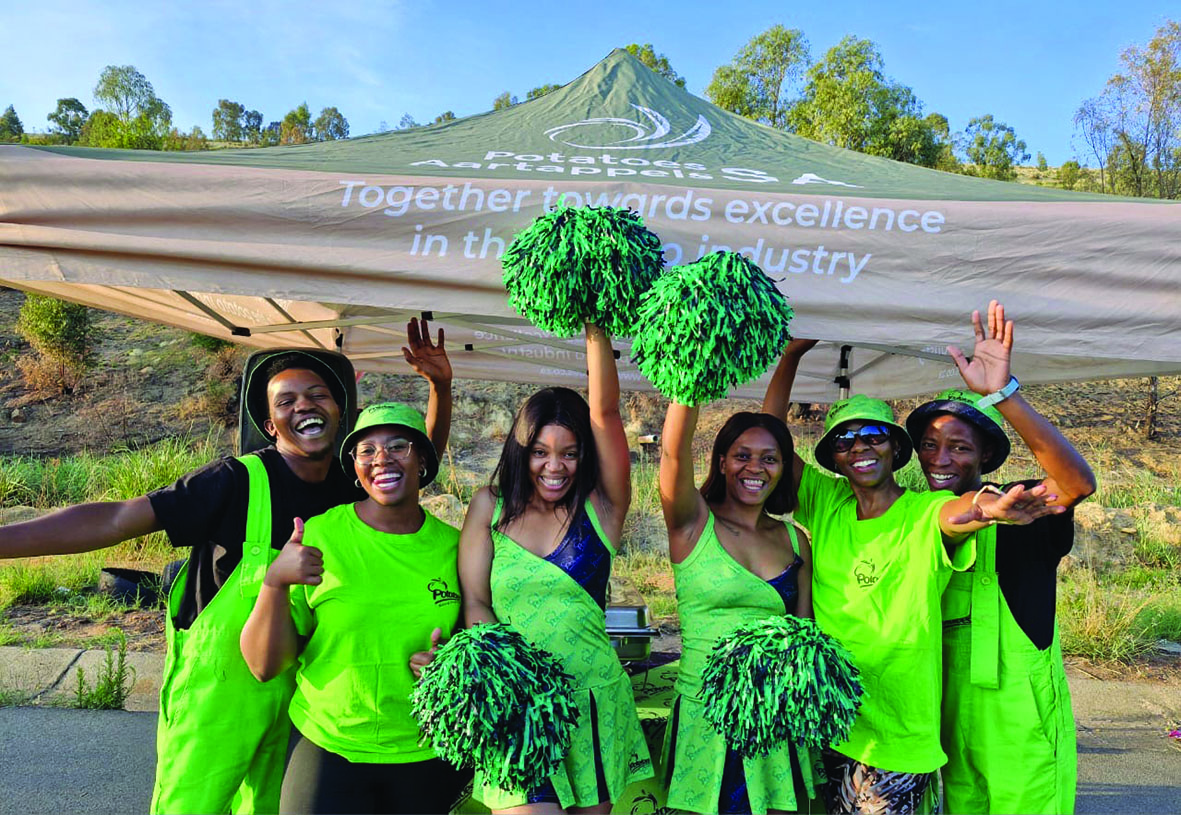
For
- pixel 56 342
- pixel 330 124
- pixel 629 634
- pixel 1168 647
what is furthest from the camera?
pixel 330 124

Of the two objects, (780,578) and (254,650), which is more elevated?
(780,578)

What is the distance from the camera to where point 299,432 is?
8.84ft

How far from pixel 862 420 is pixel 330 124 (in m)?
55.8

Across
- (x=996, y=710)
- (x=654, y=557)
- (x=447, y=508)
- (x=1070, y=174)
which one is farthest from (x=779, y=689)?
(x=1070, y=174)

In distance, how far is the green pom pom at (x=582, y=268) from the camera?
226cm

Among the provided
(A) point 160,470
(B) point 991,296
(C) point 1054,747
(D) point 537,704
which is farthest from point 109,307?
(A) point 160,470

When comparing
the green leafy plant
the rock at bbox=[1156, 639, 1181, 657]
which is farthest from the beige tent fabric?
the rock at bbox=[1156, 639, 1181, 657]

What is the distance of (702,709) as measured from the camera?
2463 millimetres

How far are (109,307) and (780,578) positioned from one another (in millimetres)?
3634

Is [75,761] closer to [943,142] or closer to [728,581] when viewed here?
[728,581]

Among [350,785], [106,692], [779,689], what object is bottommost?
[106,692]

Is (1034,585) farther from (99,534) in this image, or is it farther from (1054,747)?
(99,534)

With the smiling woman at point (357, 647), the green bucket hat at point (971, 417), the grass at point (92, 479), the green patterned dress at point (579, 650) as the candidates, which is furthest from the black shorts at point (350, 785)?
the grass at point (92, 479)

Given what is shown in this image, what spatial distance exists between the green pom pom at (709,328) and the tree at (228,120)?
58833 millimetres
